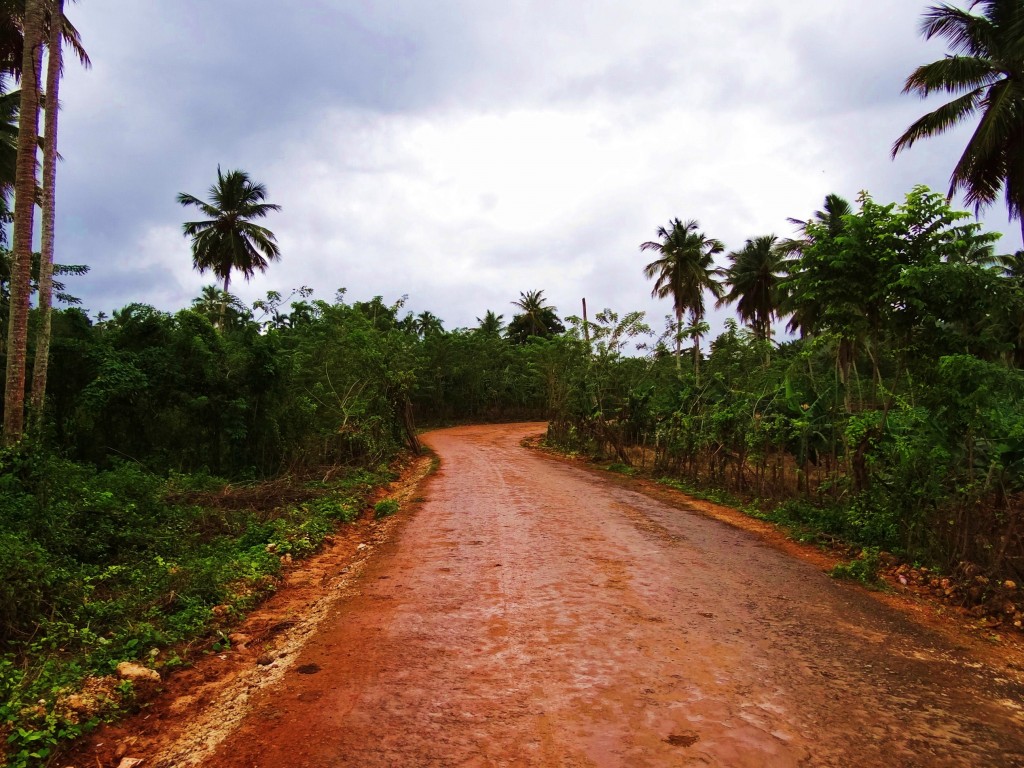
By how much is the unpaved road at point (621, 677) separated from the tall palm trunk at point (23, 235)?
265 inches

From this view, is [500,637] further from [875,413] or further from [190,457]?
[190,457]

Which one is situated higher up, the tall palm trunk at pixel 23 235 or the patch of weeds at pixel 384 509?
the tall palm trunk at pixel 23 235

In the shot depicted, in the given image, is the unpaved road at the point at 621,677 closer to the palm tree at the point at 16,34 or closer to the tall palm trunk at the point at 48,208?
the tall palm trunk at the point at 48,208

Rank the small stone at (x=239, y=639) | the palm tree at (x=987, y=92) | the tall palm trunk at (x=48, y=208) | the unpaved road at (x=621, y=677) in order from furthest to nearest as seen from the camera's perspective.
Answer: the palm tree at (x=987, y=92) → the tall palm trunk at (x=48, y=208) → the small stone at (x=239, y=639) → the unpaved road at (x=621, y=677)

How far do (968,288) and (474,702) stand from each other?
23.8 ft

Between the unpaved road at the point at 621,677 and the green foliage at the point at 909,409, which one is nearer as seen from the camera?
the unpaved road at the point at 621,677

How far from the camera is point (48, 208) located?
34.8ft

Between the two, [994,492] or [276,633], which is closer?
[276,633]

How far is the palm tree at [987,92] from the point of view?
1484 cm

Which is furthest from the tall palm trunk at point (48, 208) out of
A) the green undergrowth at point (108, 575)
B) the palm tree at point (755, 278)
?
the palm tree at point (755, 278)

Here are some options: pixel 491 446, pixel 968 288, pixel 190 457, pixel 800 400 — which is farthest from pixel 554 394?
pixel 968 288

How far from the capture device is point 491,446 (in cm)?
2534

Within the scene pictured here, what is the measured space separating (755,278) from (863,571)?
3370 centimetres

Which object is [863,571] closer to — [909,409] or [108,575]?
[909,409]
